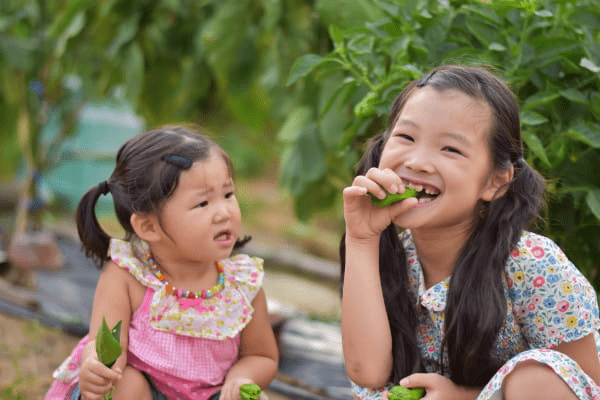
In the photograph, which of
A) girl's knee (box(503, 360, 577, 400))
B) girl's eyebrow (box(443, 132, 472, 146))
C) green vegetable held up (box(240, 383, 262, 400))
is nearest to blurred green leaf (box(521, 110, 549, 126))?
girl's eyebrow (box(443, 132, 472, 146))

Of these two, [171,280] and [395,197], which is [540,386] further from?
[171,280]

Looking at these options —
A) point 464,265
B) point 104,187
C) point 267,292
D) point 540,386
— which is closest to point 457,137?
point 464,265

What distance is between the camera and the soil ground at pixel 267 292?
234 cm

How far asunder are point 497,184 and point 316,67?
732mm

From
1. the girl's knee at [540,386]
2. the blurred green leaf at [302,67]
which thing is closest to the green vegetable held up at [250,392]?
the girl's knee at [540,386]

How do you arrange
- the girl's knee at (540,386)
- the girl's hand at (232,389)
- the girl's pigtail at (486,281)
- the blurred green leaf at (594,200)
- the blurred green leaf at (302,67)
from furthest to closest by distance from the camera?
1. the blurred green leaf at (302,67)
2. the blurred green leaf at (594,200)
3. the girl's hand at (232,389)
4. the girl's pigtail at (486,281)
5. the girl's knee at (540,386)

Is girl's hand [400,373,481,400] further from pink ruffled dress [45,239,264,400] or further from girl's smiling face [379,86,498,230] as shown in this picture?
pink ruffled dress [45,239,264,400]

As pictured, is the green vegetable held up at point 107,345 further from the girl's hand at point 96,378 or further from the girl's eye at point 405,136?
the girl's eye at point 405,136

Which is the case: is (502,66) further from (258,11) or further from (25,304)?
(25,304)

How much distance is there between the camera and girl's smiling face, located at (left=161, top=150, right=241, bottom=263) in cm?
158

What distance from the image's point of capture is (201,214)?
5.19 feet

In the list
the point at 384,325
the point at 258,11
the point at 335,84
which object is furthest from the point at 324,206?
the point at 384,325

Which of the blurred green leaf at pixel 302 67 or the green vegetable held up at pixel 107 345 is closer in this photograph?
the green vegetable held up at pixel 107 345

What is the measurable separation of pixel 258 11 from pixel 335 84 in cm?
82
